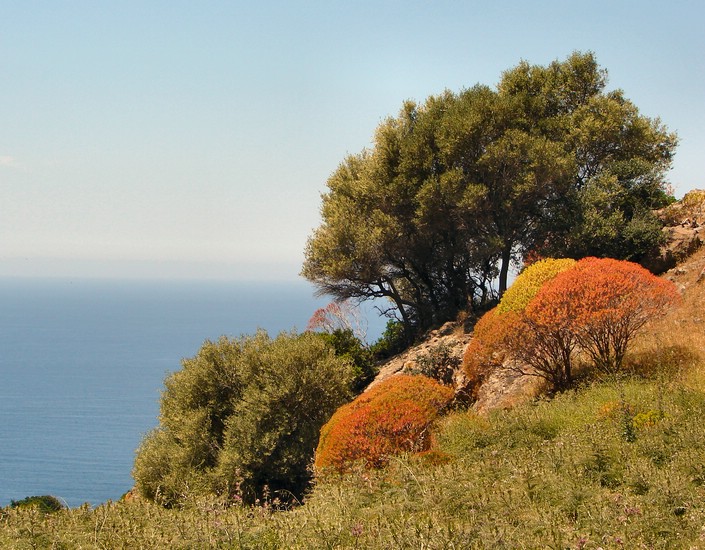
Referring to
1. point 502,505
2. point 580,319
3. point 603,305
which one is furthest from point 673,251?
point 502,505

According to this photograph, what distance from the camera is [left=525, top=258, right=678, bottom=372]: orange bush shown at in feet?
56.0

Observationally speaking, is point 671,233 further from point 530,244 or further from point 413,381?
point 413,381

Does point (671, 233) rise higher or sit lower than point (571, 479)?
higher

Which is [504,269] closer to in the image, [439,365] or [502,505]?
[439,365]

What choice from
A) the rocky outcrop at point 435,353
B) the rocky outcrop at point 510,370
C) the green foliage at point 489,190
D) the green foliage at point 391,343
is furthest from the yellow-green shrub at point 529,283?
the green foliage at point 391,343

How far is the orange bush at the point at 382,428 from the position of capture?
17.0m

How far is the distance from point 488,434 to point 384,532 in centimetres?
694

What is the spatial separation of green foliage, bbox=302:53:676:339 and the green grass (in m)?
17.2

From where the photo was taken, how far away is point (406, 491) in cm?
984

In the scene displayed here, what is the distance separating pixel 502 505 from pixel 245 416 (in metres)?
16.6

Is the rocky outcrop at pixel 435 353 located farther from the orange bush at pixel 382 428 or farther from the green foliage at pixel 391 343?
the orange bush at pixel 382 428

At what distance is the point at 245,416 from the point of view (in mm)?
23922

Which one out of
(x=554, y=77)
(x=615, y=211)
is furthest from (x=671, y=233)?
(x=554, y=77)

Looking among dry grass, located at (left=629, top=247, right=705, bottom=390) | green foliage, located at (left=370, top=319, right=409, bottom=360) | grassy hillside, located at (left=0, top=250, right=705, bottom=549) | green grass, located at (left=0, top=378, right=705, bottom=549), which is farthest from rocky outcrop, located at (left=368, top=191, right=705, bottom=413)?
green grass, located at (left=0, top=378, right=705, bottom=549)
